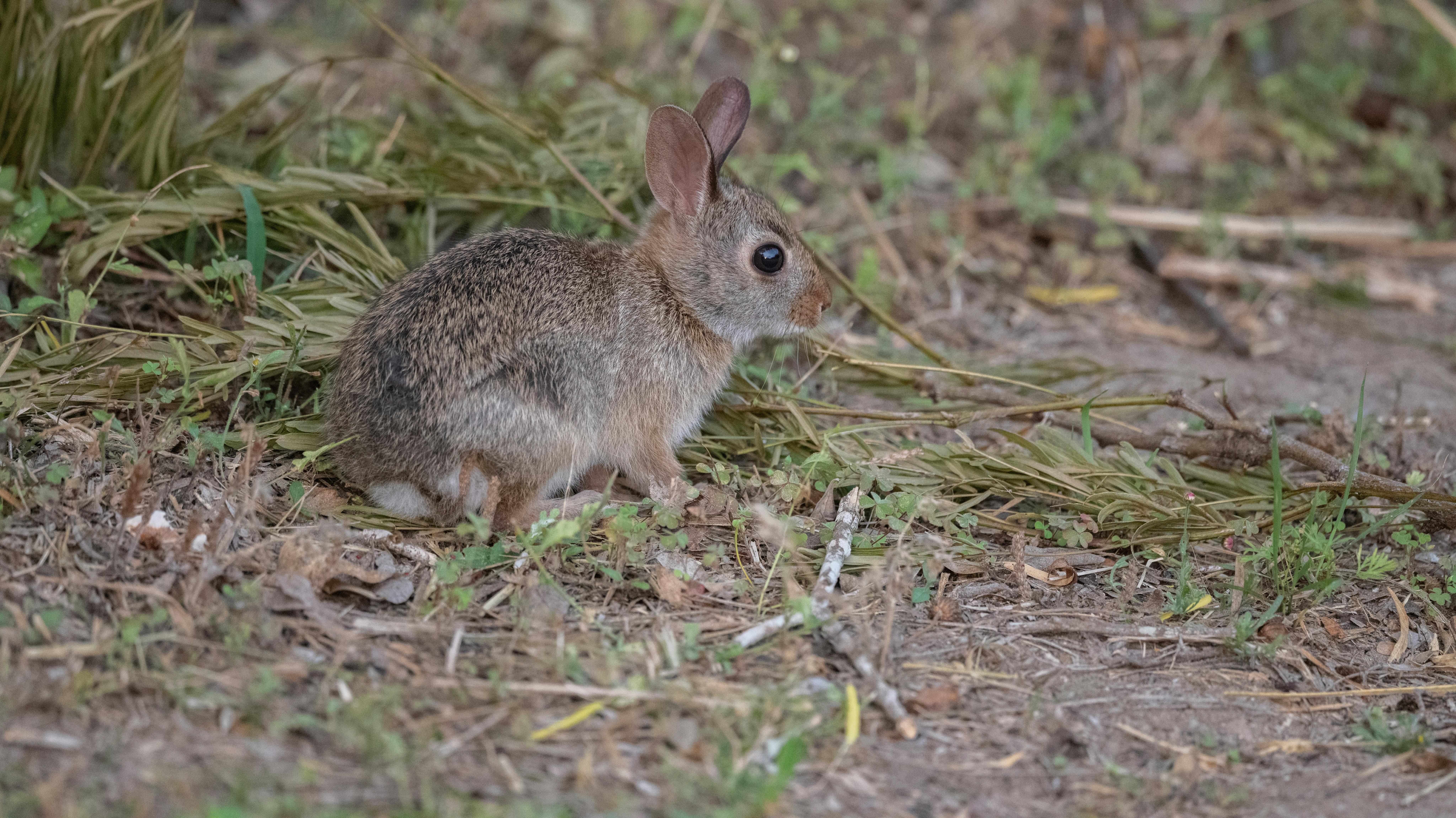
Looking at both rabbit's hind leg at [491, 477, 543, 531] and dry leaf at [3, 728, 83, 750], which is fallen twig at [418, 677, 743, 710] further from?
rabbit's hind leg at [491, 477, 543, 531]

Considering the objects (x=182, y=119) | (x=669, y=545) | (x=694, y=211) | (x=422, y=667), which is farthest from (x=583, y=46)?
(x=422, y=667)

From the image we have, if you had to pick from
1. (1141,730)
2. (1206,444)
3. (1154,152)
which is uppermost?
(1154,152)

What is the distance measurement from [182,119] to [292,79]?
3.38ft

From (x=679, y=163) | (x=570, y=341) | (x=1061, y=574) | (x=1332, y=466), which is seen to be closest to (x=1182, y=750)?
(x=1061, y=574)

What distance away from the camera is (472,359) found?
3.93 meters

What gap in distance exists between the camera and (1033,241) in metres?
7.20

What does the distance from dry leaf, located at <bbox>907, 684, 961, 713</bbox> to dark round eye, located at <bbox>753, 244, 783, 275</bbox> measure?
1969 mm

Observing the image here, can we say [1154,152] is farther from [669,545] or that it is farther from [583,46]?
[669,545]

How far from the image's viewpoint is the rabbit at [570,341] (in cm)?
392

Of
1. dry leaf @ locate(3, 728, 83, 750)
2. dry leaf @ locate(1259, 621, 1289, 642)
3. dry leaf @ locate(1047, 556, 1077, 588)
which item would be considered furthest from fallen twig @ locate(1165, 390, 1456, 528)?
dry leaf @ locate(3, 728, 83, 750)

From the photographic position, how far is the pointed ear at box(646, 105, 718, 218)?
4.42m

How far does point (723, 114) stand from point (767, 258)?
61 cm

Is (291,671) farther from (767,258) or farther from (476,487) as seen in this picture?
(767,258)

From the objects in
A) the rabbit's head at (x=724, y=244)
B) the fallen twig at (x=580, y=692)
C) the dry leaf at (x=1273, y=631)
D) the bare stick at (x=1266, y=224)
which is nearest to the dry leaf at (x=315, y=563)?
the fallen twig at (x=580, y=692)
